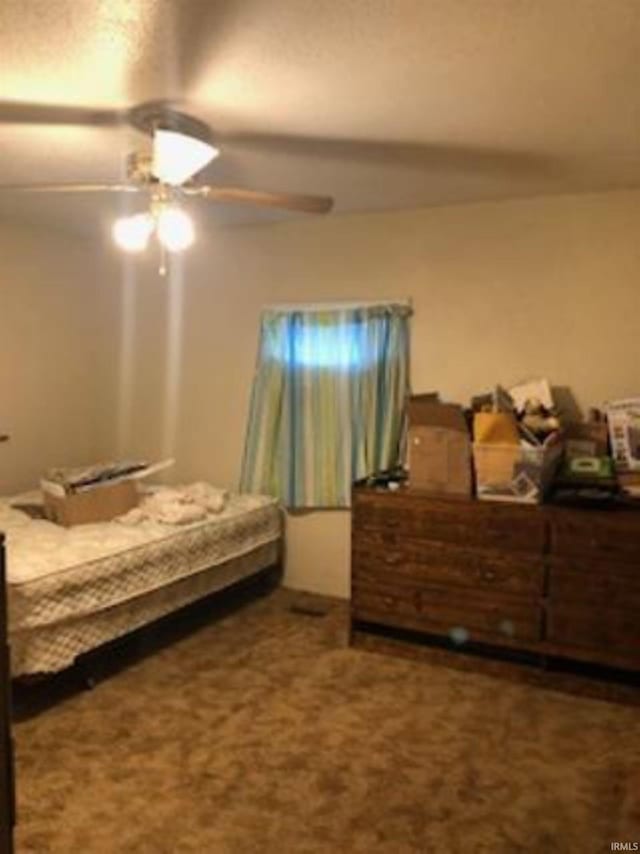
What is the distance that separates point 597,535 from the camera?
295cm

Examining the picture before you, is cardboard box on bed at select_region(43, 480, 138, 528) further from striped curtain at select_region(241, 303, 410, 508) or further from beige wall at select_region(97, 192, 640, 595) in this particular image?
beige wall at select_region(97, 192, 640, 595)

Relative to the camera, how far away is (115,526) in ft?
11.2

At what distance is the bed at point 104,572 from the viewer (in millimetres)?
2654

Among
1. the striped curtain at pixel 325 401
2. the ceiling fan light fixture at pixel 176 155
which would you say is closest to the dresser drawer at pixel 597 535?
the striped curtain at pixel 325 401

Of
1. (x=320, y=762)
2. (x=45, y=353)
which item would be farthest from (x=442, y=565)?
(x=45, y=353)

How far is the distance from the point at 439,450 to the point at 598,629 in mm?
1023

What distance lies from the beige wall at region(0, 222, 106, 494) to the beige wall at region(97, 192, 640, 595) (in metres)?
0.25

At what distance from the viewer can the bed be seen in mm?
2654

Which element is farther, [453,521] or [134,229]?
[453,521]

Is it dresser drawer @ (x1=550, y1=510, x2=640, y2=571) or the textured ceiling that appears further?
dresser drawer @ (x1=550, y1=510, x2=640, y2=571)

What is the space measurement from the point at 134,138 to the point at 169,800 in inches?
92.9

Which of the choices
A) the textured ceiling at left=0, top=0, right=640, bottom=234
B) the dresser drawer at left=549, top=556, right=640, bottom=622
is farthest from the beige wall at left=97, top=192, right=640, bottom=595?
the dresser drawer at left=549, top=556, right=640, bottom=622

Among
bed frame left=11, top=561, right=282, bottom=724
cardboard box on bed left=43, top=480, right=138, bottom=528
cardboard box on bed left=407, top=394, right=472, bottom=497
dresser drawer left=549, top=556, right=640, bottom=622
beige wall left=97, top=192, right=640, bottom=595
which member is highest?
beige wall left=97, top=192, right=640, bottom=595

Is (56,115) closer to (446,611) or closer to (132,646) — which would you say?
(132,646)
